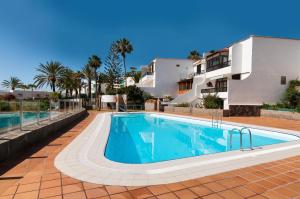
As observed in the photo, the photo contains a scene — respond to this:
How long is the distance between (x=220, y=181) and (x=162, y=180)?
44.4 inches

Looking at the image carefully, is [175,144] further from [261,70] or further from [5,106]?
[261,70]

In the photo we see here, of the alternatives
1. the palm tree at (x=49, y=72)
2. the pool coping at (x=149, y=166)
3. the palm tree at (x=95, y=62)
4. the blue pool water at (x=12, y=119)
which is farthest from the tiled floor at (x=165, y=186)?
the palm tree at (x=95, y=62)

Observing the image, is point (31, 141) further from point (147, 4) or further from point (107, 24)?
point (107, 24)

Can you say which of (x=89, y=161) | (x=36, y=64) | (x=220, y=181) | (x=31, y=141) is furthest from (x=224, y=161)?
(x=36, y=64)

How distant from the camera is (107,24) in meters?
23.9

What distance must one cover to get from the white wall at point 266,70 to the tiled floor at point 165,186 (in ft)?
62.6

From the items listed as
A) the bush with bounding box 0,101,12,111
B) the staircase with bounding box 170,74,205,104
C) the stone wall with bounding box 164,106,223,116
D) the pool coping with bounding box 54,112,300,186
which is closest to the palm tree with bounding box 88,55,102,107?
the staircase with bounding box 170,74,205,104

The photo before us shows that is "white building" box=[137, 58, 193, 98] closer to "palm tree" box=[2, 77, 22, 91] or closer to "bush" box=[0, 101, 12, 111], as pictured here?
"bush" box=[0, 101, 12, 111]

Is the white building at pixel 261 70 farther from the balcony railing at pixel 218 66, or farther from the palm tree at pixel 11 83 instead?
the palm tree at pixel 11 83

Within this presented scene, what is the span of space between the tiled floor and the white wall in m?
19.1

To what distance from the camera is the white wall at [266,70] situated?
22109mm

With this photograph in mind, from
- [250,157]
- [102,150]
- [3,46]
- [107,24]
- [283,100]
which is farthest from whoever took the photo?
[107,24]

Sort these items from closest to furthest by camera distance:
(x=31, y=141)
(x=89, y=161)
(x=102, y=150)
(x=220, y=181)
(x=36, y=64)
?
(x=220, y=181) → (x=89, y=161) → (x=102, y=150) → (x=31, y=141) → (x=36, y=64)

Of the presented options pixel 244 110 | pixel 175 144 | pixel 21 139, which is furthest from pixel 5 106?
pixel 244 110
